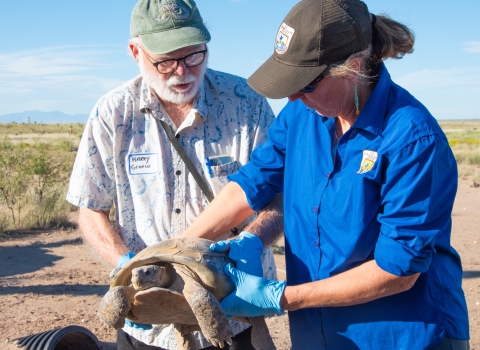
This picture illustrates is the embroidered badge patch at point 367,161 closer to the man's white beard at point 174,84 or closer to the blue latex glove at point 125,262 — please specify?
the man's white beard at point 174,84

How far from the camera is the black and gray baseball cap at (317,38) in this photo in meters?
2.12

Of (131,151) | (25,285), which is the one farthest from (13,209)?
(131,151)

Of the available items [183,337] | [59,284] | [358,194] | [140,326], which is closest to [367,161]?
[358,194]

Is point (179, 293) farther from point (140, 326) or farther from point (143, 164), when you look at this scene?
point (143, 164)

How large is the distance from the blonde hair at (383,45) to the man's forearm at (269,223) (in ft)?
3.37

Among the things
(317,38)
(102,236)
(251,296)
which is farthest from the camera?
(102,236)

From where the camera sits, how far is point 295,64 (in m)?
2.17

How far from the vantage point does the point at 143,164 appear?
3.19m

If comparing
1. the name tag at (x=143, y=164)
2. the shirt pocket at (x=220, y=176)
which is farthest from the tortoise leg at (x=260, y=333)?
the name tag at (x=143, y=164)

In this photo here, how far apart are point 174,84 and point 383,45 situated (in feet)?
4.12

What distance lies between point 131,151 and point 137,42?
0.61 meters

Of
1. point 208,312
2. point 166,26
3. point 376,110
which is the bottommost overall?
point 208,312

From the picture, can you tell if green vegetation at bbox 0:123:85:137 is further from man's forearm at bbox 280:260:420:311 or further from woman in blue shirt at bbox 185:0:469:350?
man's forearm at bbox 280:260:420:311

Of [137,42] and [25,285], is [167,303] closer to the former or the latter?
[137,42]
